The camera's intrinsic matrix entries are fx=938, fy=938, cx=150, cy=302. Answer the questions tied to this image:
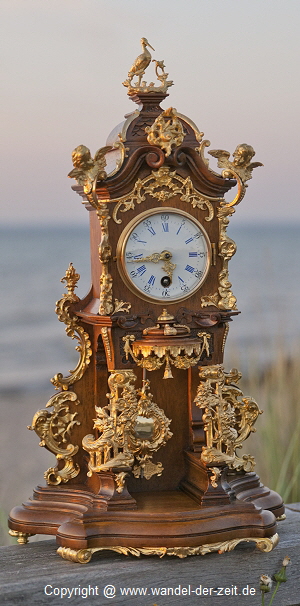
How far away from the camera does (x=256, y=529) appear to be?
2998mm

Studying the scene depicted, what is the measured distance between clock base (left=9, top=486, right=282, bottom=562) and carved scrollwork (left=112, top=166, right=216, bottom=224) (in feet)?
3.05

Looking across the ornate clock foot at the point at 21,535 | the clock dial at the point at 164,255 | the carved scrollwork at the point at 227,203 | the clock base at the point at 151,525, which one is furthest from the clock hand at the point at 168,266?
the ornate clock foot at the point at 21,535

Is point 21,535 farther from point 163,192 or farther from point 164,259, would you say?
point 163,192

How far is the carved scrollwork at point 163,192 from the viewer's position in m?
2.98

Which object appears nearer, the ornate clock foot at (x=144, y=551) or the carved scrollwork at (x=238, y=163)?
the ornate clock foot at (x=144, y=551)

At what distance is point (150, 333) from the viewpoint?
2.96 meters

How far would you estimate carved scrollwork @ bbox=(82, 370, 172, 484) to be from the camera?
9.77 feet

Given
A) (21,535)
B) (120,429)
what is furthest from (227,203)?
(21,535)

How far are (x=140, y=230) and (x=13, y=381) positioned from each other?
227 centimetres

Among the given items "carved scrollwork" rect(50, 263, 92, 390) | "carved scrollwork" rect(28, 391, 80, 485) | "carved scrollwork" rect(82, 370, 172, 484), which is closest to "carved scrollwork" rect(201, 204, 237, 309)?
"carved scrollwork" rect(82, 370, 172, 484)

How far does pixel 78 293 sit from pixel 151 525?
157 inches

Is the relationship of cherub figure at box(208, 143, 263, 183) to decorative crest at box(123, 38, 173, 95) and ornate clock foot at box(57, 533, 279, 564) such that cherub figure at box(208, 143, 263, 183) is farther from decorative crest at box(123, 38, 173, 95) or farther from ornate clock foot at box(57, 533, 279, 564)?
ornate clock foot at box(57, 533, 279, 564)

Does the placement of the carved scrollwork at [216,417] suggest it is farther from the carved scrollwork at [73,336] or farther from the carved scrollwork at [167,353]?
the carved scrollwork at [73,336]

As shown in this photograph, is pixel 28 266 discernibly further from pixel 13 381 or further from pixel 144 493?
pixel 144 493
